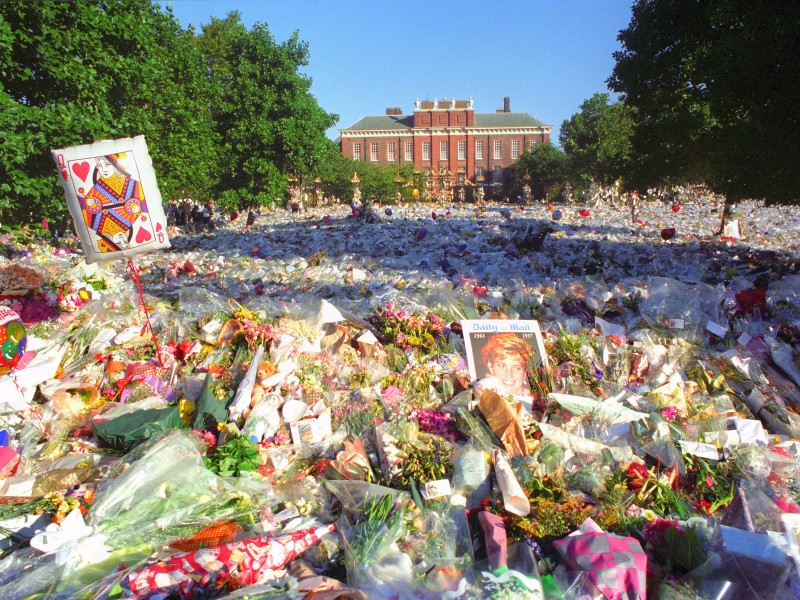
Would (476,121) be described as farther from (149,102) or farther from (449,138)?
(149,102)

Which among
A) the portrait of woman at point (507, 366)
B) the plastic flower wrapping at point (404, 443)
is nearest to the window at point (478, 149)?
the plastic flower wrapping at point (404, 443)

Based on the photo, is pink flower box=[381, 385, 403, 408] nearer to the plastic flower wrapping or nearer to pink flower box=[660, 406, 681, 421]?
the plastic flower wrapping

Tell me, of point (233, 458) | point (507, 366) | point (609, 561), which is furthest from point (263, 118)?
point (609, 561)

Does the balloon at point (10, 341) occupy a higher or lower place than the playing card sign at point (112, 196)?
lower

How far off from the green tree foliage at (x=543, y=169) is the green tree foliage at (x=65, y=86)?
3353cm

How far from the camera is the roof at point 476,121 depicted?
51125mm

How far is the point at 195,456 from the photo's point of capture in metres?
3.40

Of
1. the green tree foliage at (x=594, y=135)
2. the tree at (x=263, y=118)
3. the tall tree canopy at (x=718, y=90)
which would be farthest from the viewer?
the green tree foliage at (x=594, y=135)

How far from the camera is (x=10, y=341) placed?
14.3 feet

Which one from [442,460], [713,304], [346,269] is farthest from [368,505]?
[346,269]

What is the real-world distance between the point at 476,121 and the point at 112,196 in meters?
51.0

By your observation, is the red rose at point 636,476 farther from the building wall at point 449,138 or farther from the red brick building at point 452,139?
the building wall at point 449,138

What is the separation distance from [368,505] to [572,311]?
3592 millimetres

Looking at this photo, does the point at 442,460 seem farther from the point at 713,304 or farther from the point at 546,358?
the point at 713,304
